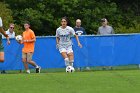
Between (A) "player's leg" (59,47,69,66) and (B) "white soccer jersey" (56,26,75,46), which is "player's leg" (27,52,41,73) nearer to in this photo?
(A) "player's leg" (59,47,69,66)

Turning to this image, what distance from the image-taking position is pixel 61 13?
33.2 meters

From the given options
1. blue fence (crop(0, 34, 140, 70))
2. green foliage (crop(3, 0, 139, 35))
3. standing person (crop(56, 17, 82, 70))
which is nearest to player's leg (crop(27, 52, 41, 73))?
blue fence (crop(0, 34, 140, 70))

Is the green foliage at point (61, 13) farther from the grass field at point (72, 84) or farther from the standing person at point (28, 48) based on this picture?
the grass field at point (72, 84)

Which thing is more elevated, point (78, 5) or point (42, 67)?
point (78, 5)

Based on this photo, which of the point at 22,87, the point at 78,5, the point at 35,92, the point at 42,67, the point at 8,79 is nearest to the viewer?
the point at 35,92

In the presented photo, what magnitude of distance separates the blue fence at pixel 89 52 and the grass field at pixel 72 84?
4991 millimetres

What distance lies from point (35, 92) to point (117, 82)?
231cm

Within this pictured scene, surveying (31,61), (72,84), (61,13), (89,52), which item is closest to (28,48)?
(31,61)

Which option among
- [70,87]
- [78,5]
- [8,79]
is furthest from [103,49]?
[78,5]

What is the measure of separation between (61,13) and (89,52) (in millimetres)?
13563

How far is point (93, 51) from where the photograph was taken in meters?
19.9

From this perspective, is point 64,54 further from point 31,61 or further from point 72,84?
point 72,84

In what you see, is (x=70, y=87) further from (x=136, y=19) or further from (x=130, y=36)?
(x=136, y=19)

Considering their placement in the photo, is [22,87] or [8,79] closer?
[22,87]
